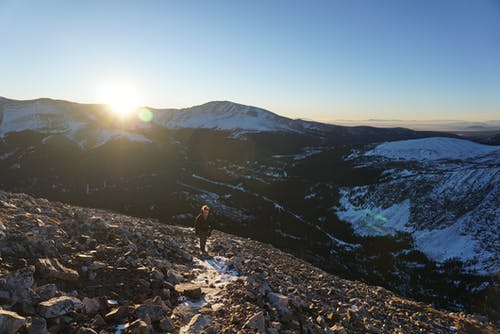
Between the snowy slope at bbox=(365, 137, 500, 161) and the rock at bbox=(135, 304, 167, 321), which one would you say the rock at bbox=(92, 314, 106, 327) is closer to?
the rock at bbox=(135, 304, 167, 321)

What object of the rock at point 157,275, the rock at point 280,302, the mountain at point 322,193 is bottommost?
the mountain at point 322,193

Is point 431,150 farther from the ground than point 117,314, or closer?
closer

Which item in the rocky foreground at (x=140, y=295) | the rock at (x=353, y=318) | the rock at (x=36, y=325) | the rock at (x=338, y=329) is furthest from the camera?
the rock at (x=353, y=318)

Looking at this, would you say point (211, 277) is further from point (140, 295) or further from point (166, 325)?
point (166, 325)

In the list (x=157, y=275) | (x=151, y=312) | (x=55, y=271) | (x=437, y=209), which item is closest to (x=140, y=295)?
(x=157, y=275)

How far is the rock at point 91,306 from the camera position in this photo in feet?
20.7

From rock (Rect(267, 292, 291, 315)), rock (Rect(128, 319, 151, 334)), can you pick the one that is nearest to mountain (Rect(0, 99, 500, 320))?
rock (Rect(267, 292, 291, 315))

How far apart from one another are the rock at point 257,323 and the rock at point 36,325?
14.1 feet

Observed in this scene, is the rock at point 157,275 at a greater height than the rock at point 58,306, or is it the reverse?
the rock at point 58,306

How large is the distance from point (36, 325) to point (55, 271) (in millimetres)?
2508

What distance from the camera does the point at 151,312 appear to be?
21.6 feet

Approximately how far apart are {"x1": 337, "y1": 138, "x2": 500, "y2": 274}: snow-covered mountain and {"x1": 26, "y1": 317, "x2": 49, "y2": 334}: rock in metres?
51.6

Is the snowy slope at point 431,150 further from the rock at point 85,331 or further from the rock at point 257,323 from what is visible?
the rock at point 85,331

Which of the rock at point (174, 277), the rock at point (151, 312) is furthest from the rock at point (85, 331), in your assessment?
Result: the rock at point (174, 277)
